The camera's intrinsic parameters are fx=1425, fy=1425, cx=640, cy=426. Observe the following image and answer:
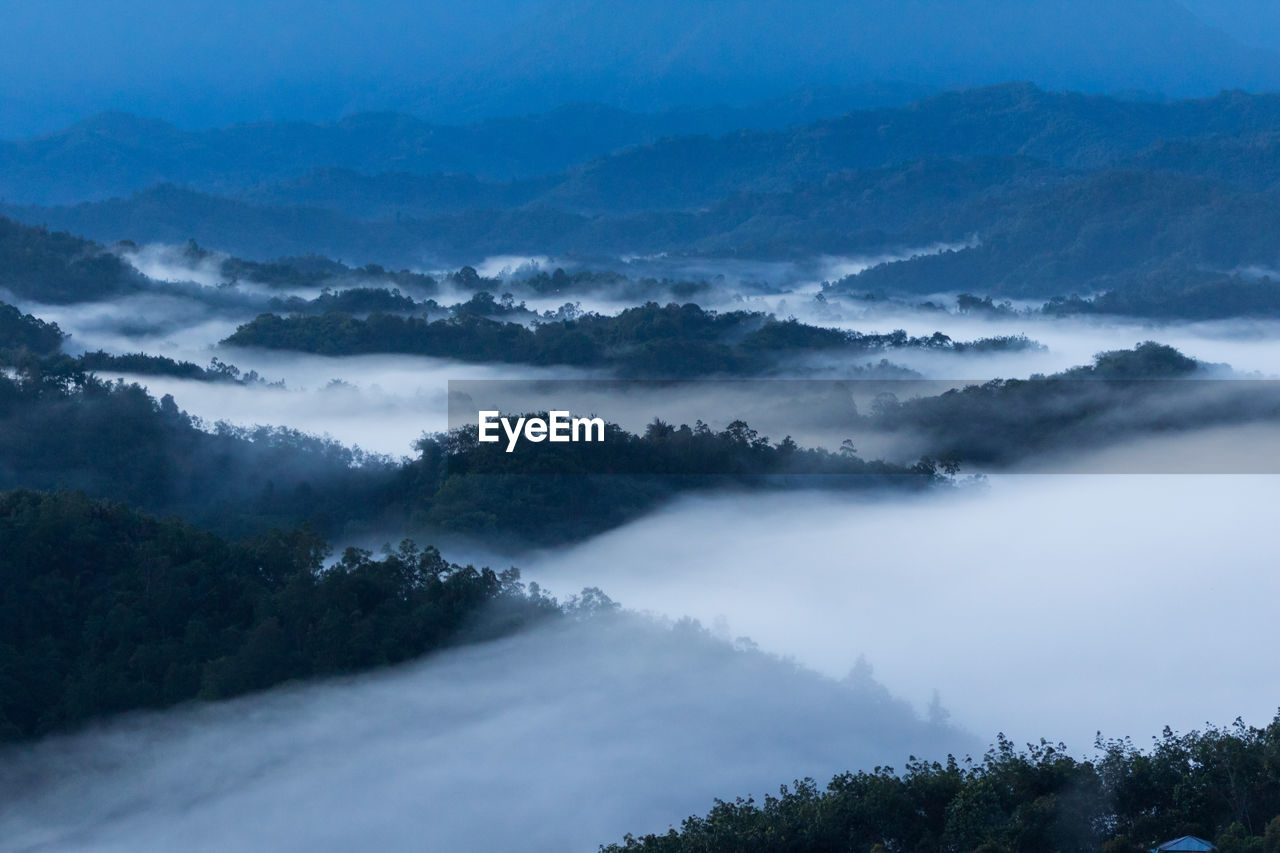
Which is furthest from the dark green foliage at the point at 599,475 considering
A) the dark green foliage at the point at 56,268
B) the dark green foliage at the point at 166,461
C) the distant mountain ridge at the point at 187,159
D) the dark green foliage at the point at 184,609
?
the distant mountain ridge at the point at 187,159

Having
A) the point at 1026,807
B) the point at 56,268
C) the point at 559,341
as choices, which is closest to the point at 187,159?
the point at 56,268

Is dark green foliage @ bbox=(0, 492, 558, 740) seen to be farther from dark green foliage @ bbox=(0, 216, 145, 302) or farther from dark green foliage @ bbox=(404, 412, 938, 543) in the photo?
dark green foliage @ bbox=(0, 216, 145, 302)

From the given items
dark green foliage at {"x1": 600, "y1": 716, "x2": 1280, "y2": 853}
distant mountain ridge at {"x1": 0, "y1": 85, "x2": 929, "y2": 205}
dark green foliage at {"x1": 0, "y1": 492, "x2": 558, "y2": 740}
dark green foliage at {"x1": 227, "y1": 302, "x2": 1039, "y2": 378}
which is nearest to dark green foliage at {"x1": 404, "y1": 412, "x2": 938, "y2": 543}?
dark green foliage at {"x1": 0, "y1": 492, "x2": 558, "y2": 740}

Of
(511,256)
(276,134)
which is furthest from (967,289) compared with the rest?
(276,134)

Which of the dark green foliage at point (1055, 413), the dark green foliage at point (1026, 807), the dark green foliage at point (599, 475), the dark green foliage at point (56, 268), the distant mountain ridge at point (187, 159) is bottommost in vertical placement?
the dark green foliage at point (1026, 807)

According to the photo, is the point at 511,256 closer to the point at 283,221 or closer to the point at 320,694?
the point at 283,221

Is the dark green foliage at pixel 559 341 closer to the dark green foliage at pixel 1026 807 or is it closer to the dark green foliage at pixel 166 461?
the dark green foliage at pixel 166 461
